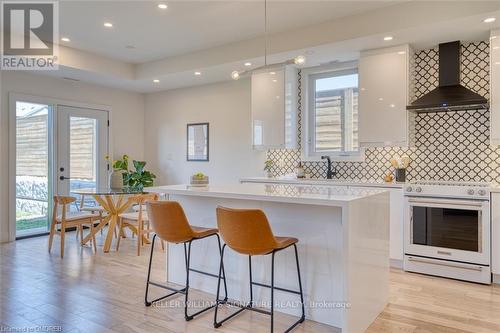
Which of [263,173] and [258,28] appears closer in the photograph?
[258,28]

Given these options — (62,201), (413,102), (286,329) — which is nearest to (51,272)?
(62,201)

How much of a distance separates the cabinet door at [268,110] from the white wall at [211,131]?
543mm

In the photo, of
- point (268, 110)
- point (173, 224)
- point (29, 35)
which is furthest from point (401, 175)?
point (29, 35)

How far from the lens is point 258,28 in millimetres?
4371

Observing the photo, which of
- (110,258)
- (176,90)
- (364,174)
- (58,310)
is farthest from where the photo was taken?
(176,90)

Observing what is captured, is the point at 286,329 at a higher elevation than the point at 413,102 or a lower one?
lower

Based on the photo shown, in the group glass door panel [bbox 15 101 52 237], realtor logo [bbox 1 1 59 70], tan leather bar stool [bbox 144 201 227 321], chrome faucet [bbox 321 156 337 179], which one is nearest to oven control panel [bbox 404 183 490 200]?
chrome faucet [bbox 321 156 337 179]

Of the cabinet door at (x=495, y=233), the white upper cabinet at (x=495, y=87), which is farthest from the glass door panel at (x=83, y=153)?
the white upper cabinet at (x=495, y=87)

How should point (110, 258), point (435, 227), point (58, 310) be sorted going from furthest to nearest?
point (110, 258), point (435, 227), point (58, 310)

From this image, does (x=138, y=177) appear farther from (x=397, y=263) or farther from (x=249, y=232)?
(x=249, y=232)

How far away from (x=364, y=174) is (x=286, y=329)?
2.84m

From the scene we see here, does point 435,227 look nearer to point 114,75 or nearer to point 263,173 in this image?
point 263,173

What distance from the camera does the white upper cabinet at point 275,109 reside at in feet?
16.8

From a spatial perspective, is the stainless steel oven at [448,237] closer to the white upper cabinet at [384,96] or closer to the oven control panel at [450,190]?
the oven control panel at [450,190]
